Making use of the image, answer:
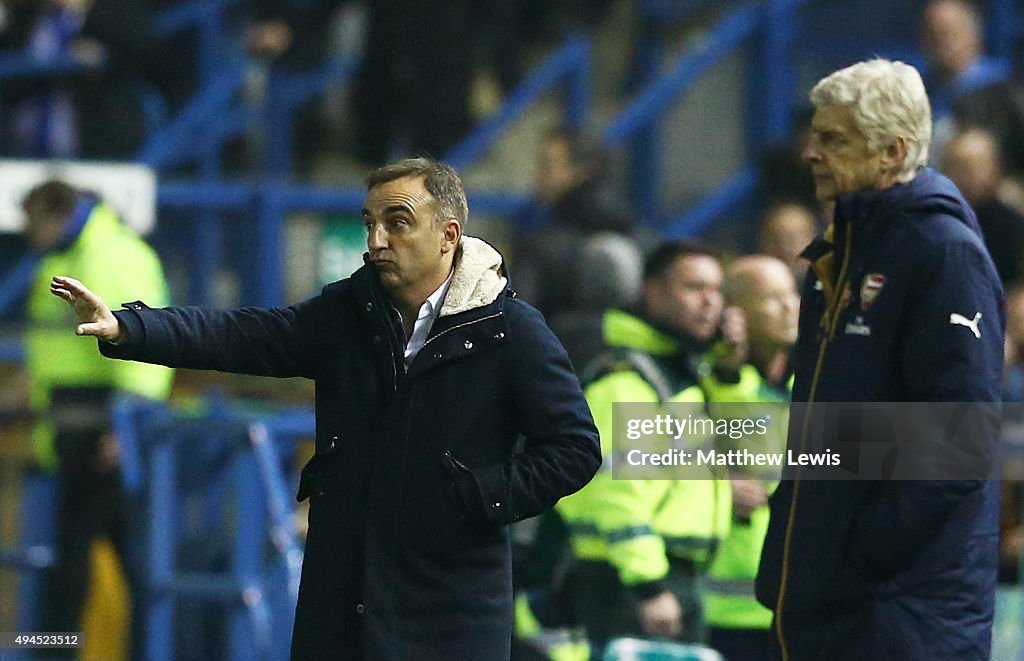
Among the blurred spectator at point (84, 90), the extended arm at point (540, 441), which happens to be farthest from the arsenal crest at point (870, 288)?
the blurred spectator at point (84, 90)

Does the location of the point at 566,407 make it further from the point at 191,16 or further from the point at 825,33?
the point at 191,16

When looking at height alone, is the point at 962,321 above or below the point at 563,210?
below

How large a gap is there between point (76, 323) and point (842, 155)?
16.6 ft

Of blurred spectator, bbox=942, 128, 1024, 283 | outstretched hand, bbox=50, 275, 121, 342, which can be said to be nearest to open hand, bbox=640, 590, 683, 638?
outstretched hand, bbox=50, 275, 121, 342

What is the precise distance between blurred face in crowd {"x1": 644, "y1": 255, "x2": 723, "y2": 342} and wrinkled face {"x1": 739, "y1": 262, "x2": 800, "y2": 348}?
0.40 feet

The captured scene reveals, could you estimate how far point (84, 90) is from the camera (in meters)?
10.7

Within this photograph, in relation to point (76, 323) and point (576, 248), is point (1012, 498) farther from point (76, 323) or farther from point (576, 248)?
point (76, 323)

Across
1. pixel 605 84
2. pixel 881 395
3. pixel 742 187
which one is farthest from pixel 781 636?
pixel 605 84

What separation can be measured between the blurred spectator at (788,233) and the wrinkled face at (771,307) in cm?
180

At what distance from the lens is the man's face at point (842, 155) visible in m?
4.26

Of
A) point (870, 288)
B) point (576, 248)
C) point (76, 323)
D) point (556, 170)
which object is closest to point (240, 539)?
point (76, 323)

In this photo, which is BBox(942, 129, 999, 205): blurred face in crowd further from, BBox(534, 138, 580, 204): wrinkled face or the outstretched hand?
the outstretched hand

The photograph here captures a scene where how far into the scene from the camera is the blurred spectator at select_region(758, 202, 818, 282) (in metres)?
8.11

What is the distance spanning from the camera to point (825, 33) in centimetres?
1120
